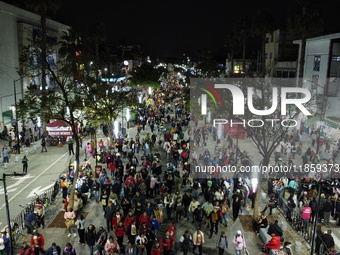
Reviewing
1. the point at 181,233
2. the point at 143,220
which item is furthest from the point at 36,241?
the point at 181,233

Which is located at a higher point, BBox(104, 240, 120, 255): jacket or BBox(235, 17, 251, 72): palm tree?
BBox(235, 17, 251, 72): palm tree

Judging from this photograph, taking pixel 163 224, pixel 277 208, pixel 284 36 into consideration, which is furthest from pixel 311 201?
pixel 284 36

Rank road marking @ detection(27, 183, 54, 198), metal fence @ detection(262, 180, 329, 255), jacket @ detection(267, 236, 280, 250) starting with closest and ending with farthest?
jacket @ detection(267, 236, 280, 250) < metal fence @ detection(262, 180, 329, 255) < road marking @ detection(27, 183, 54, 198)

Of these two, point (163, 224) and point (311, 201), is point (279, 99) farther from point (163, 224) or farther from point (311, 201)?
point (163, 224)

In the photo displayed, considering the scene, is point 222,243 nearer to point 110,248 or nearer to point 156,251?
point 156,251

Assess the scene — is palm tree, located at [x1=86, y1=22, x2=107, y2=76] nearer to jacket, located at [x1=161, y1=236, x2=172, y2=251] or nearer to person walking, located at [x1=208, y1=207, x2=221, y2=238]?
person walking, located at [x1=208, y1=207, x2=221, y2=238]

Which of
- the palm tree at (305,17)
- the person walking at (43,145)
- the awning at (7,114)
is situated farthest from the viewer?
the awning at (7,114)

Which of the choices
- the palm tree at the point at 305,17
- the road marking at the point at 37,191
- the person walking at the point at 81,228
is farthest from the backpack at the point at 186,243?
the palm tree at the point at 305,17

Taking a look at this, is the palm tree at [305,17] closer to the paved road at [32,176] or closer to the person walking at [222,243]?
the paved road at [32,176]

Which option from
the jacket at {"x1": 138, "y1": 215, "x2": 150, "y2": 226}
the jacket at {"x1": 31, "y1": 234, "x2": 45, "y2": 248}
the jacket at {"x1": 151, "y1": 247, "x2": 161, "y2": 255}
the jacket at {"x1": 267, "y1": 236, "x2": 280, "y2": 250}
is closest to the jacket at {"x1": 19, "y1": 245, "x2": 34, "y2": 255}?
the jacket at {"x1": 31, "y1": 234, "x2": 45, "y2": 248}

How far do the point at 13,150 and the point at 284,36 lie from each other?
147 ft

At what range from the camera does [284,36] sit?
56125mm

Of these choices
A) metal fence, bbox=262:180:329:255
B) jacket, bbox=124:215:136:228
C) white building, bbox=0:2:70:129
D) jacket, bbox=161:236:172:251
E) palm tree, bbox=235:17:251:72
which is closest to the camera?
jacket, bbox=161:236:172:251

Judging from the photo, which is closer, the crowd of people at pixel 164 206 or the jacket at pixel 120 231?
the crowd of people at pixel 164 206
